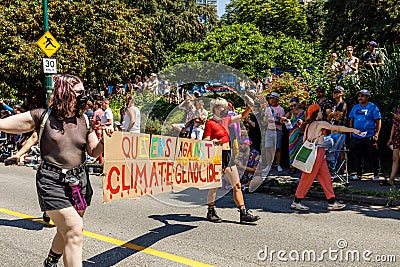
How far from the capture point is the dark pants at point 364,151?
10627 millimetres

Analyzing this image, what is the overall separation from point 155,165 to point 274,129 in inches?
245

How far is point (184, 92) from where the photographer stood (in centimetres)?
711

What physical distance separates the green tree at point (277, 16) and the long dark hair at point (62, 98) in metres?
41.4

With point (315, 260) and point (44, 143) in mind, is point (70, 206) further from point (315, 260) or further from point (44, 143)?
point (315, 260)

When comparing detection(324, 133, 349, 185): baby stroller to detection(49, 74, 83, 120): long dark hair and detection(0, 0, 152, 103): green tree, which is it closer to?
detection(49, 74, 83, 120): long dark hair

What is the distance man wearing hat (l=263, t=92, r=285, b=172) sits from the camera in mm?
11117

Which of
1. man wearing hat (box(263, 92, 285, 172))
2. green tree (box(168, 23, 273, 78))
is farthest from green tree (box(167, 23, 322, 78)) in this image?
man wearing hat (box(263, 92, 285, 172))

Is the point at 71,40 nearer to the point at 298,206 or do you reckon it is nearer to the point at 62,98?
the point at 298,206

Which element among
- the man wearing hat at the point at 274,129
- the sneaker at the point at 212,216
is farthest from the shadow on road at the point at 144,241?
the man wearing hat at the point at 274,129

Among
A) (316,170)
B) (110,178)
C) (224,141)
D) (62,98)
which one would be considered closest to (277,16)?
(316,170)

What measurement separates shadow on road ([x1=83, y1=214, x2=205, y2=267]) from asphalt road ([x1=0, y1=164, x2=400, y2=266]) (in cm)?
1

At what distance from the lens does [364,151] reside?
10859 millimetres

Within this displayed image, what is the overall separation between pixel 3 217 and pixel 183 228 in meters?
3.06

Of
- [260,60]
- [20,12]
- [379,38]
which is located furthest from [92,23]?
[379,38]
